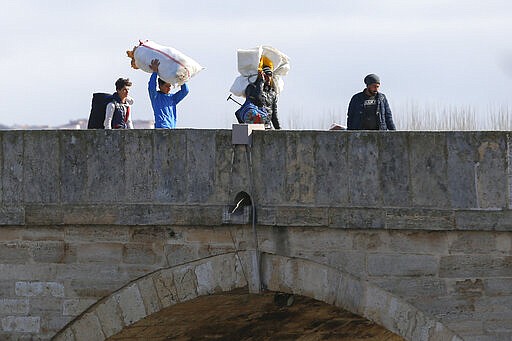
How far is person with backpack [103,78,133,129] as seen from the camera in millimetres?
12555

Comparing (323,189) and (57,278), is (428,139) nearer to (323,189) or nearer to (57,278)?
(323,189)

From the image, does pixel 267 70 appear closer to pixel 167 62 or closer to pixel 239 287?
pixel 167 62

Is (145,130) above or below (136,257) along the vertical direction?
above

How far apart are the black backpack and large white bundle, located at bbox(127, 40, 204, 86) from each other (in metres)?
0.41

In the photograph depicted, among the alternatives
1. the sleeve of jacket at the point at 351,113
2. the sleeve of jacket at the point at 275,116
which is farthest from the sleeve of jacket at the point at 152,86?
the sleeve of jacket at the point at 351,113

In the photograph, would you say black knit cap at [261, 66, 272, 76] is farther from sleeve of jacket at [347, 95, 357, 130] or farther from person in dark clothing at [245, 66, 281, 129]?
sleeve of jacket at [347, 95, 357, 130]

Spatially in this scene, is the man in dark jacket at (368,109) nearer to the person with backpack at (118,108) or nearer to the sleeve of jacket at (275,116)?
the sleeve of jacket at (275,116)

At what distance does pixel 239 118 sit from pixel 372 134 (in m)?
1.77

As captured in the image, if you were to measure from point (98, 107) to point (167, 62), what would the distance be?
2.77ft

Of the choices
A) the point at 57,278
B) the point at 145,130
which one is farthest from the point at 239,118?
the point at 57,278

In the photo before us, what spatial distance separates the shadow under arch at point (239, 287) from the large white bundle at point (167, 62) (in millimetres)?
1853

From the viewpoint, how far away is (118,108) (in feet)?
41.3

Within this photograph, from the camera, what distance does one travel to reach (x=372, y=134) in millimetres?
10727

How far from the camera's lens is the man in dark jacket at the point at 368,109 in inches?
468
